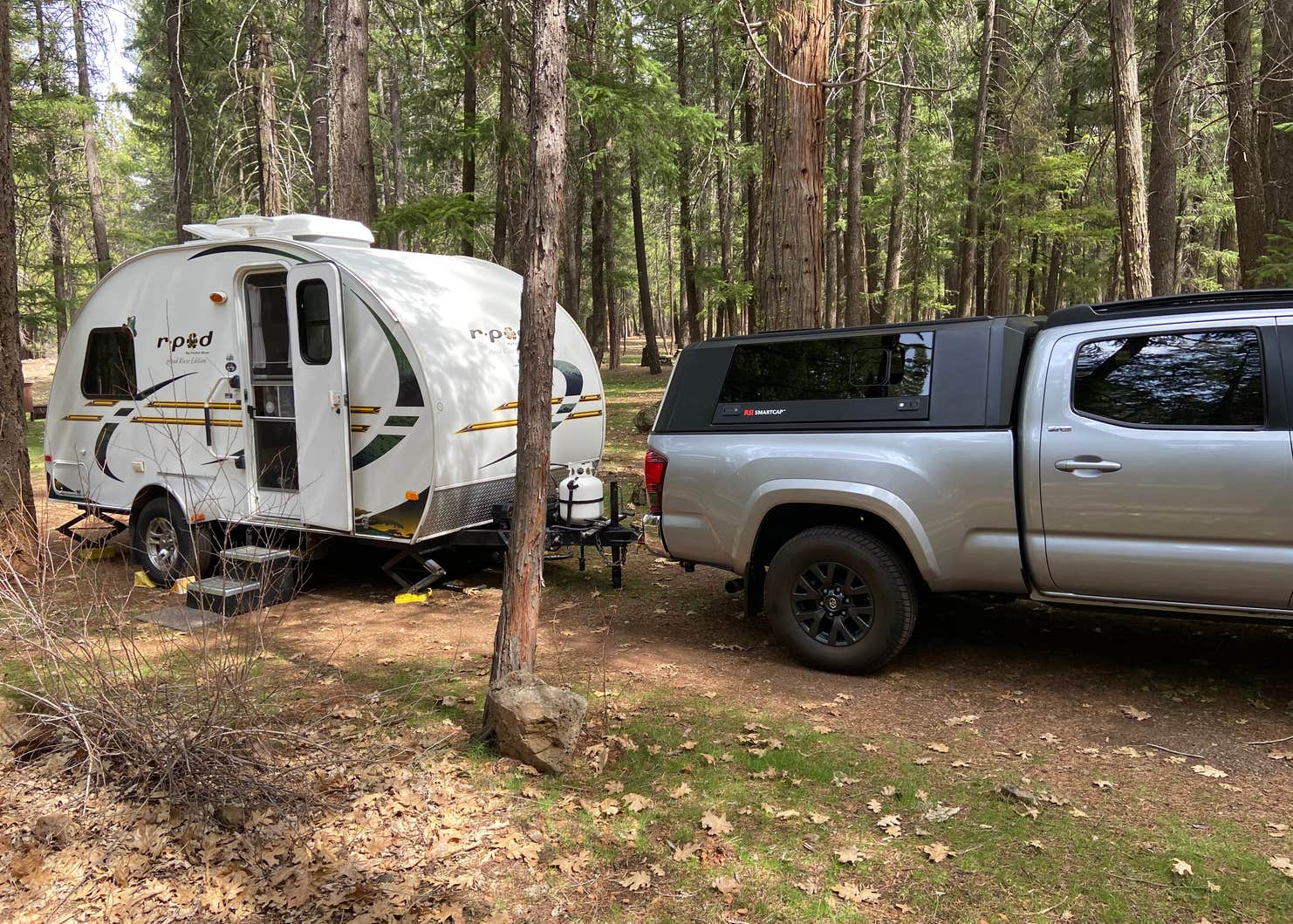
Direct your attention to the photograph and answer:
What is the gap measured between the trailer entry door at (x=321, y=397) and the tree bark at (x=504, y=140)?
5074 mm

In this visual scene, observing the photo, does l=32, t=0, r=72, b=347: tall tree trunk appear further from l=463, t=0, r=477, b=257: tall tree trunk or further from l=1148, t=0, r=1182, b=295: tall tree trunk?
l=1148, t=0, r=1182, b=295: tall tree trunk

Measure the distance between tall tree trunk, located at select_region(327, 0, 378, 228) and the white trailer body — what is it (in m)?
2.81

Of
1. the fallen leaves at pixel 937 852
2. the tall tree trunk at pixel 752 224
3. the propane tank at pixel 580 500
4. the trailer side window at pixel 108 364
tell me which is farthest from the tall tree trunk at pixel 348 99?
the tall tree trunk at pixel 752 224

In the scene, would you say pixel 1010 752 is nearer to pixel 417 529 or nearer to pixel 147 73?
pixel 417 529

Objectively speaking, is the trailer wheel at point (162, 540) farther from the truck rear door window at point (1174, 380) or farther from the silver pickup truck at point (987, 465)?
the truck rear door window at point (1174, 380)

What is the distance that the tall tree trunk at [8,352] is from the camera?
7.81 meters

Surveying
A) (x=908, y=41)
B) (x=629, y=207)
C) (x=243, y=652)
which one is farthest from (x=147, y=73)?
(x=243, y=652)

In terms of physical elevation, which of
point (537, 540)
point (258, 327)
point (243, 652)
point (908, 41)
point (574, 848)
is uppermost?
point (908, 41)

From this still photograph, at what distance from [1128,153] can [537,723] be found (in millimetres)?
9059

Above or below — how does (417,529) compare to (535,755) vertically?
above

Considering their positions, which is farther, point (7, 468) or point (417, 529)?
point (7, 468)

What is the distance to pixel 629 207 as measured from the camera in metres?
33.2

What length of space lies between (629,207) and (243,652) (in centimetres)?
3074

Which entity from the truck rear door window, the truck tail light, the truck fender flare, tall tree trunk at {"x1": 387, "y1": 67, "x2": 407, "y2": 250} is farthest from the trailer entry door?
tall tree trunk at {"x1": 387, "y1": 67, "x2": 407, "y2": 250}
